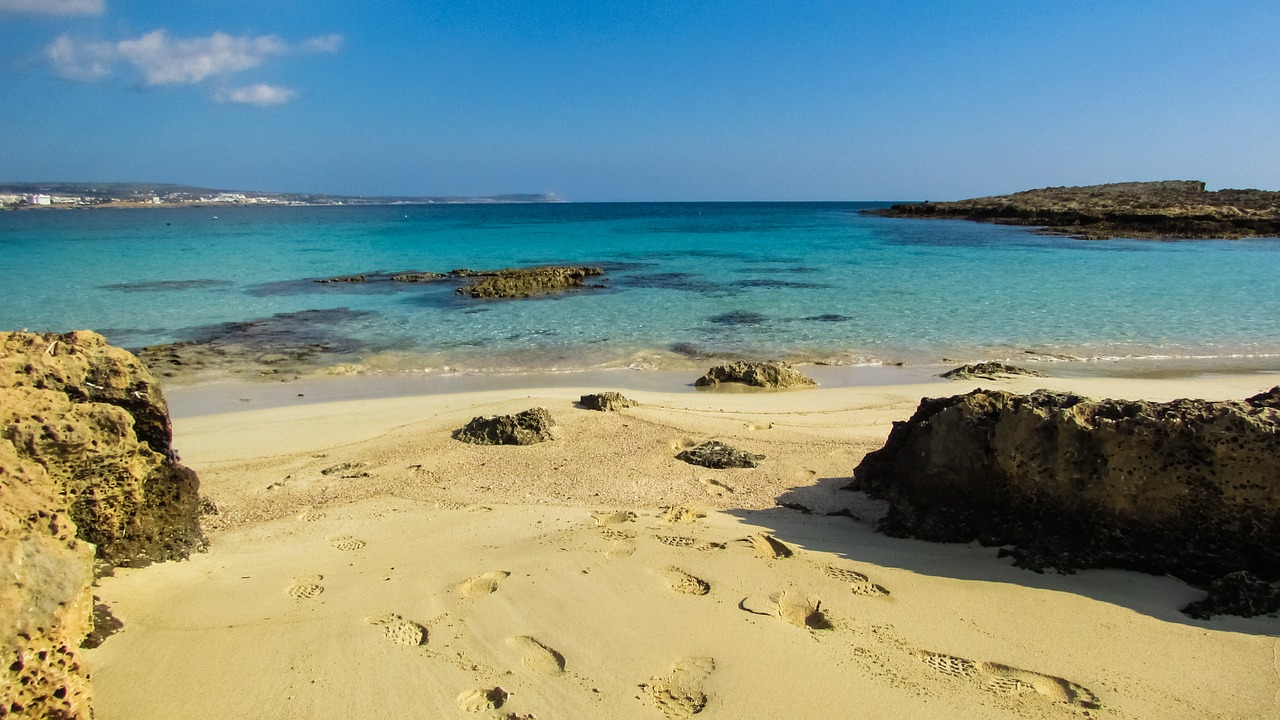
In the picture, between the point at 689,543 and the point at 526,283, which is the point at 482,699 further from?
the point at 526,283

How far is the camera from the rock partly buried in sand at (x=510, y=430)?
261 inches

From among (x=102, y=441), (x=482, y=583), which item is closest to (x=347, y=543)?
(x=482, y=583)

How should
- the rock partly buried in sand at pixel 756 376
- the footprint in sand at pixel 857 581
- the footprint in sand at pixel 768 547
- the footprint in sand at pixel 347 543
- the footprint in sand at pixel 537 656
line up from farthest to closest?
the rock partly buried in sand at pixel 756 376, the footprint in sand at pixel 347 543, the footprint in sand at pixel 768 547, the footprint in sand at pixel 857 581, the footprint in sand at pixel 537 656

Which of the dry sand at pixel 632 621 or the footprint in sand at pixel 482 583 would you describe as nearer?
the dry sand at pixel 632 621

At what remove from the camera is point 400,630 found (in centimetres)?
329

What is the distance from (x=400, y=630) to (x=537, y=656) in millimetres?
726

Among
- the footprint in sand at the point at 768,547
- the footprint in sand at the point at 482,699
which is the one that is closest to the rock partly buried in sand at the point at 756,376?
the footprint in sand at the point at 768,547

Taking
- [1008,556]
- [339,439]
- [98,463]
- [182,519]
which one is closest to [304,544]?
[182,519]

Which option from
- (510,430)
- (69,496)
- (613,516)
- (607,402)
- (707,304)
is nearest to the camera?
(69,496)

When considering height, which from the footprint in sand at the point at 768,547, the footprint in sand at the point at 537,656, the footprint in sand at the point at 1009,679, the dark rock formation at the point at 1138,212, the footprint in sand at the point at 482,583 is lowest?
the footprint in sand at the point at 537,656

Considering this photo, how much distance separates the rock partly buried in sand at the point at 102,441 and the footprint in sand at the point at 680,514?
116 inches

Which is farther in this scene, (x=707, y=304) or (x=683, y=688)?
(x=707, y=304)

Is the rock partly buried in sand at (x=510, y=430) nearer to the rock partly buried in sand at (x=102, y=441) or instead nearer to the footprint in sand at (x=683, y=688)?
the rock partly buried in sand at (x=102, y=441)

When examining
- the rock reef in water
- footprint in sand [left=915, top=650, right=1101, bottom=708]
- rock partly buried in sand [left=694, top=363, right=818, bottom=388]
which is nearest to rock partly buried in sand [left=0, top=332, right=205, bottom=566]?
the rock reef in water
